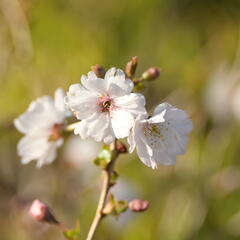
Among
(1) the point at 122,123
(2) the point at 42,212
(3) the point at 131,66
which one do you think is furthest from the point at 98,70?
(2) the point at 42,212

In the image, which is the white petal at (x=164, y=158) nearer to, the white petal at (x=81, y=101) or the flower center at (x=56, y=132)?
the white petal at (x=81, y=101)

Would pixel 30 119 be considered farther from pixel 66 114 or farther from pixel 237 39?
pixel 237 39

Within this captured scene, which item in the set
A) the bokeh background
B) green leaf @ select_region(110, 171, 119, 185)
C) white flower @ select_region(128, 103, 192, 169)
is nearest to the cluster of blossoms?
white flower @ select_region(128, 103, 192, 169)

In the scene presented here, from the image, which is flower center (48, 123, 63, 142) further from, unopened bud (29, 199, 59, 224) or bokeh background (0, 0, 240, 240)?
bokeh background (0, 0, 240, 240)

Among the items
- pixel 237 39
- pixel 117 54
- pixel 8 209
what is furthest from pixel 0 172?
pixel 237 39

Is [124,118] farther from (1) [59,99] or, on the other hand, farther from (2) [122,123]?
(1) [59,99]

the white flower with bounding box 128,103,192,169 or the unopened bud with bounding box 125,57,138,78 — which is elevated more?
the unopened bud with bounding box 125,57,138,78
